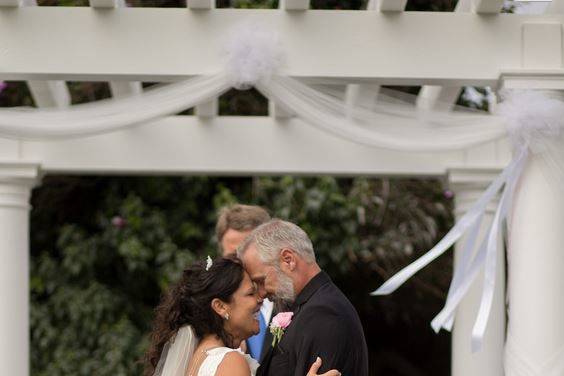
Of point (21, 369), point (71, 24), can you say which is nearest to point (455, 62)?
point (71, 24)

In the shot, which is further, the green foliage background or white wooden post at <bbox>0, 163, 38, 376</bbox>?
the green foliage background

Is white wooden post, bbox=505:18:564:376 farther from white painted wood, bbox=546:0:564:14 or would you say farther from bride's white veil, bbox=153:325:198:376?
bride's white veil, bbox=153:325:198:376

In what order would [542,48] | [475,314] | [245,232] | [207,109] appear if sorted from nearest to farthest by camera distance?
[542,48]
[245,232]
[475,314]
[207,109]

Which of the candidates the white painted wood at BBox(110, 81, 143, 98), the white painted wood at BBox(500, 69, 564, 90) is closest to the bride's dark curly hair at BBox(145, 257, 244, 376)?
the white painted wood at BBox(500, 69, 564, 90)

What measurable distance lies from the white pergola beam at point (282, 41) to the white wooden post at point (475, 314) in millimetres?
1869

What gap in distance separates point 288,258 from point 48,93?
8.96 feet

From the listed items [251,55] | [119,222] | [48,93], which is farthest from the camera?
[119,222]

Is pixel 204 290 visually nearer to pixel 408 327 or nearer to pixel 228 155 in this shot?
pixel 228 155

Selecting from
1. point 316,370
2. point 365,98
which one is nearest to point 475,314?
point 365,98

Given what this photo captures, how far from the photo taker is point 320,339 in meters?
3.80

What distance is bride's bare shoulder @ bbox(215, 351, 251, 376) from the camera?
3.75m

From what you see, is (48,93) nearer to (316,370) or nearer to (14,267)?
(14,267)

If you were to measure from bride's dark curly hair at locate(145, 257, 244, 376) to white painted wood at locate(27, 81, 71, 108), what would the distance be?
7.89 ft

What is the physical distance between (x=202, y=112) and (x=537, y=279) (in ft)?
8.23
